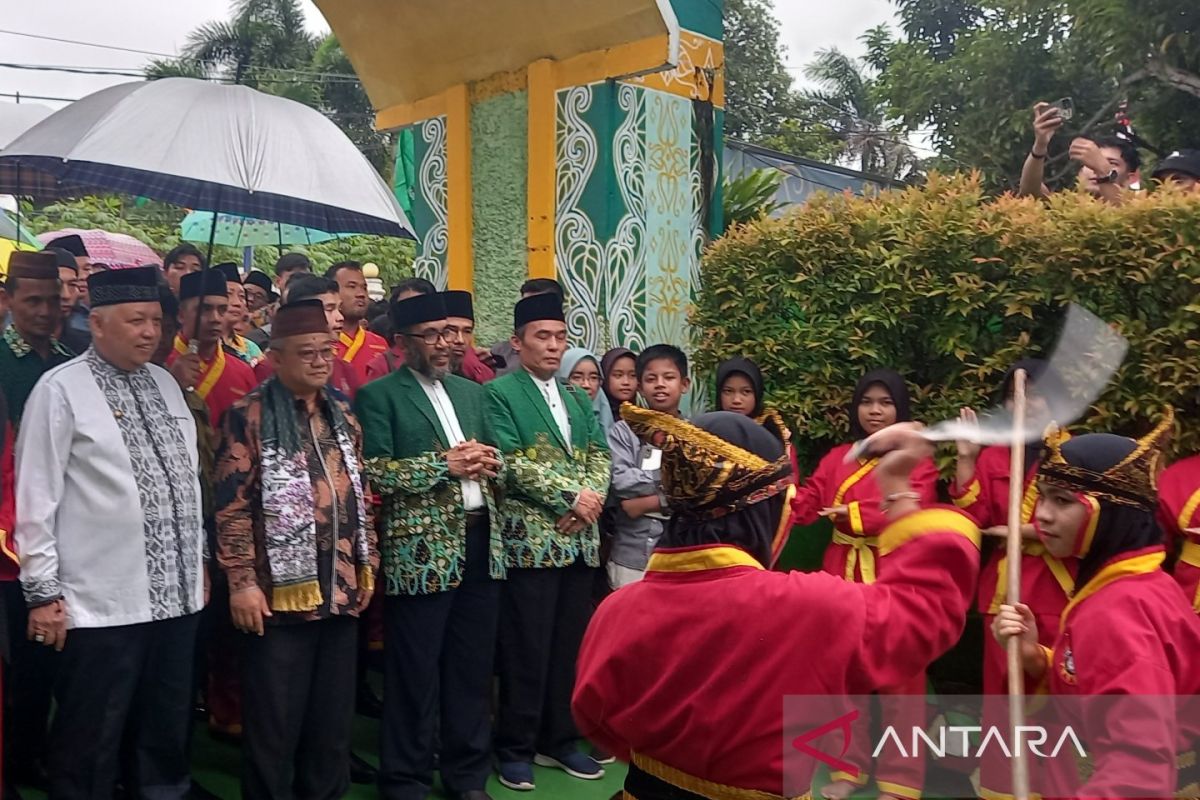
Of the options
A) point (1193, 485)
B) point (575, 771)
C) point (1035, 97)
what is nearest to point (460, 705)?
point (575, 771)

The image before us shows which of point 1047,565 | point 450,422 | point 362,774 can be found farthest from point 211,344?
point 1047,565

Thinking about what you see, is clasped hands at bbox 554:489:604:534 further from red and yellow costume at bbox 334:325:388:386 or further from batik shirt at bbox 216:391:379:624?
red and yellow costume at bbox 334:325:388:386

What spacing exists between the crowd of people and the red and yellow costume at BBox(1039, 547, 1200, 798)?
0.01 metres

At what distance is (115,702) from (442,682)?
51.5 inches

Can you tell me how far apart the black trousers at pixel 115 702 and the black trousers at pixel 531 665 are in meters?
1.35

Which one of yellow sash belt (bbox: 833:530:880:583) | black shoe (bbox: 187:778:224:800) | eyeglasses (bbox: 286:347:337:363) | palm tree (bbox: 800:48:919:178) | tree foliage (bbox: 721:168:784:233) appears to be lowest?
black shoe (bbox: 187:778:224:800)

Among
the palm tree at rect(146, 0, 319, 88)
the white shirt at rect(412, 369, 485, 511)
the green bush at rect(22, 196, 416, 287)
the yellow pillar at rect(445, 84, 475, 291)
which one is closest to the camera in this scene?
the white shirt at rect(412, 369, 485, 511)

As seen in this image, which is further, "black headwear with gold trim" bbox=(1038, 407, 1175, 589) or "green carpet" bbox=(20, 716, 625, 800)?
"green carpet" bbox=(20, 716, 625, 800)

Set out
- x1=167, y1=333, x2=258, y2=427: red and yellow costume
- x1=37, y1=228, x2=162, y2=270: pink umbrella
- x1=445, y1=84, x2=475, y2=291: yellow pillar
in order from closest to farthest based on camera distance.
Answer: x1=167, y1=333, x2=258, y2=427: red and yellow costume, x1=445, y1=84, x2=475, y2=291: yellow pillar, x1=37, y1=228, x2=162, y2=270: pink umbrella

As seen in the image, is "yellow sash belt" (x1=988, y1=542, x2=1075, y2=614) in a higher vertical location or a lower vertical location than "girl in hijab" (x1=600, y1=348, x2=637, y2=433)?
lower

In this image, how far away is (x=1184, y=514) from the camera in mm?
4266

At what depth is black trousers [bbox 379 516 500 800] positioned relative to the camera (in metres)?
4.45

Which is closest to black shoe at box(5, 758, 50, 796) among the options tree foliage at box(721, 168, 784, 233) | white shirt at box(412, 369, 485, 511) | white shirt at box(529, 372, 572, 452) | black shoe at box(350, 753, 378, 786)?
black shoe at box(350, 753, 378, 786)

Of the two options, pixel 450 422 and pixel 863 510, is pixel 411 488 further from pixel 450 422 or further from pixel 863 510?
pixel 863 510
